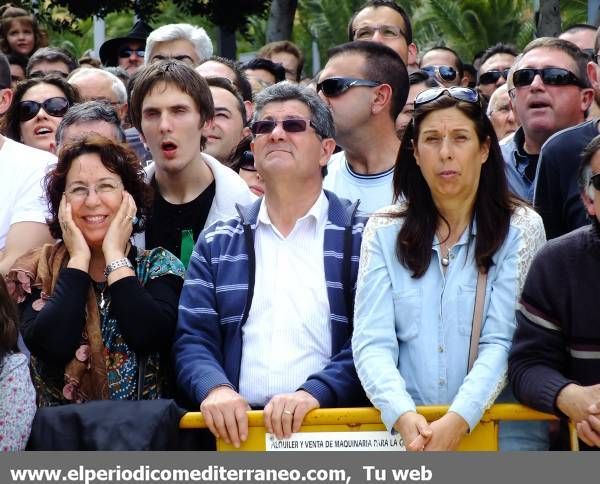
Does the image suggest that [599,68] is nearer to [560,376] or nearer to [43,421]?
[560,376]

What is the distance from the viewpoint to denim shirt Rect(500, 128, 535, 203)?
6484 millimetres

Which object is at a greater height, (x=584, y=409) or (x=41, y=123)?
(x=41, y=123)

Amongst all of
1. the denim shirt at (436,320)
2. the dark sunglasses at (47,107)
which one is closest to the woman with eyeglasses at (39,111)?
the dark sunglasses at (47,107)

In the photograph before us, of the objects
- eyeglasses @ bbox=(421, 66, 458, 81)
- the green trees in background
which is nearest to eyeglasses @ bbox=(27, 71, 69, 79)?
eyeglasses @ bbox=(421, 66, 458, 81)

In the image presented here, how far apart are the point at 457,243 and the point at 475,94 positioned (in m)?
0.65

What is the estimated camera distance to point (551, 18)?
45.3ft

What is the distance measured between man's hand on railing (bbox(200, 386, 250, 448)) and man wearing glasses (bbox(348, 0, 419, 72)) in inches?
170

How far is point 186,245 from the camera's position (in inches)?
231

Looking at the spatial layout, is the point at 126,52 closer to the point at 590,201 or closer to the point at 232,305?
the point at 232,305

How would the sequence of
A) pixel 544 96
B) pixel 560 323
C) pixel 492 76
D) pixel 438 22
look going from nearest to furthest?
pixel 560 323 < pixel 544 96 < pixel 492 76 < pixel 438 22

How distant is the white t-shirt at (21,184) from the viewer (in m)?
5.98

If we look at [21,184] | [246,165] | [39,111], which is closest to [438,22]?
[39,111]

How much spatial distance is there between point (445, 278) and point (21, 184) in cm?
242
